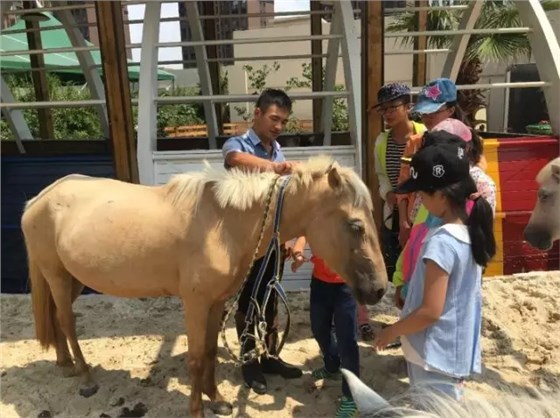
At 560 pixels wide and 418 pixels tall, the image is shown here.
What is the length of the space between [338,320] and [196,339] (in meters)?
0.72

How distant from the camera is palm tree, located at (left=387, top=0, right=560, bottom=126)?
8.91m

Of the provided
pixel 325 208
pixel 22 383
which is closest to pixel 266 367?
pixel 325 208

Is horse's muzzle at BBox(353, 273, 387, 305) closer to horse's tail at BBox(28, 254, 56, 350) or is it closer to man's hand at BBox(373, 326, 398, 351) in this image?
man's hand at BBox(373, 326, 398, 351)

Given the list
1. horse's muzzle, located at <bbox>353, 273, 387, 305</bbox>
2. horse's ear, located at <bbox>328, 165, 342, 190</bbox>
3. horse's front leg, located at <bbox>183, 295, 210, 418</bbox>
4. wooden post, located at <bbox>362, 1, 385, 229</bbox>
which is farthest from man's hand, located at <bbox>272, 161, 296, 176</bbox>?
wooden post, located at <bbox>362, 1, 385, 229</bbox>

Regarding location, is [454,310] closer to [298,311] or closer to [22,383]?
[298,311]

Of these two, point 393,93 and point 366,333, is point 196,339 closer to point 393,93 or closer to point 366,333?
point 366,333

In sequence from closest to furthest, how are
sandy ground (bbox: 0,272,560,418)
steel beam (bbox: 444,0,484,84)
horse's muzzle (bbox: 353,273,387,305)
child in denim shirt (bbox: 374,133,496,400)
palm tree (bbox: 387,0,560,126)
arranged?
child in denim shirt (bbox: 374,133,496,400)
horse's muzzle (bbox: 353,273,387,305)
sandy ground (bbox: 0,272,560,418)
steel beam (bbox: 444,0,484,84)
palm tree (bbox: 387,0,560,126)

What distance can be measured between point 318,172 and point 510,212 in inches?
96.2

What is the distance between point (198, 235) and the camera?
2.44 metres

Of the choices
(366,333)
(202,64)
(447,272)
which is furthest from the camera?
(202,64)

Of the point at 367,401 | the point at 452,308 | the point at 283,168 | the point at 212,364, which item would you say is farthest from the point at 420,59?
the point at 367,401

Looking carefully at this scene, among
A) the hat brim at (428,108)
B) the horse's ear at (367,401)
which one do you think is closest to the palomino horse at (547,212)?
the hat brim at (428,108)

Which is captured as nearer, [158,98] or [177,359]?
[177,359]

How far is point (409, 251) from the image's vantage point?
2.15 m
